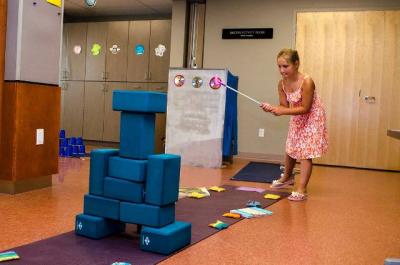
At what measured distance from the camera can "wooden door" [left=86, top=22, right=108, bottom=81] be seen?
7.92 meters

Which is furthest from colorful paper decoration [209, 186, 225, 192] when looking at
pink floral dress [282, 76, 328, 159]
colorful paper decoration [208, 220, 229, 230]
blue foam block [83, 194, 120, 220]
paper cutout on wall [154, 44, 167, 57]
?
paper cutout on wall [154, 44, 167, 57]

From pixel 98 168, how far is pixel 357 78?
4.99 m

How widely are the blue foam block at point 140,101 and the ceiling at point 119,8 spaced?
5.27 meters

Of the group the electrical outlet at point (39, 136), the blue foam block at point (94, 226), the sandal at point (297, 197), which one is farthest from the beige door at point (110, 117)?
the blue foam block at point (94, 226)

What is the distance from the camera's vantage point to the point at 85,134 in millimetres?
8047

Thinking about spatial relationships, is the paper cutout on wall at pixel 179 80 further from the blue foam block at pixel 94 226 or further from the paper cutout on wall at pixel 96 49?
the blue foam block at pixel 94 226

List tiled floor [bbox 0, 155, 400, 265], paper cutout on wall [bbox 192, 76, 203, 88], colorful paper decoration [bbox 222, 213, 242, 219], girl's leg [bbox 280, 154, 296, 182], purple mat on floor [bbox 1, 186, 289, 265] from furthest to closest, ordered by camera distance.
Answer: paper cutout on wall [bbox 192, 76, 203, 88] → girl's leg [bbox 280, 154, 296, 182] → colorful paper decoration [bbox 222, 213, 242, 219] → tiled floor [bbox 0, 155, 400, 265] → purple mat on floor [bbox 1, 186, 289, 265]

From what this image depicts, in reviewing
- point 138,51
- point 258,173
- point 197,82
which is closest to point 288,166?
point 258,173

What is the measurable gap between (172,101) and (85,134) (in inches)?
129

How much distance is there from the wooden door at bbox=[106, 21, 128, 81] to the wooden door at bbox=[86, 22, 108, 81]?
0.29 ft

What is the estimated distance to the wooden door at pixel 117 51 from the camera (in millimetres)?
7797

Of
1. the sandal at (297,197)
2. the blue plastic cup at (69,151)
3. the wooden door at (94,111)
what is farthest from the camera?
the wooden door at (94,111)

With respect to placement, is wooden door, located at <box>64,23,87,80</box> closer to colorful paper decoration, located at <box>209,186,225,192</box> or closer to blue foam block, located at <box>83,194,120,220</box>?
colorful paper decoration, located at <box>209,186,225,192</box>

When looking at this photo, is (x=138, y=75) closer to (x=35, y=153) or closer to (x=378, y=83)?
(x=378, y=83)
